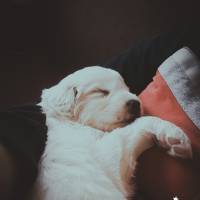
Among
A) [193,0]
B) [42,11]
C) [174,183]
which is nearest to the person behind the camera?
[174,183]

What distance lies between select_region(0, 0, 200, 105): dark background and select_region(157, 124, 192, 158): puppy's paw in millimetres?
473

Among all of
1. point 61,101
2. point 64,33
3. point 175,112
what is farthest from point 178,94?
point 64,33

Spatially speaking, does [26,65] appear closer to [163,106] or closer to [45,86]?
[45,86]

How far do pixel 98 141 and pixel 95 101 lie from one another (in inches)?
4.7

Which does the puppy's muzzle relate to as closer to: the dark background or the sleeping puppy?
the sleeping puppy

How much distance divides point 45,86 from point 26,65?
0.13 m

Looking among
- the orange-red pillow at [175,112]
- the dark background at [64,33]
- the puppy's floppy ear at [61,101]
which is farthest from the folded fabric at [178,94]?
the dark background at [64,33]

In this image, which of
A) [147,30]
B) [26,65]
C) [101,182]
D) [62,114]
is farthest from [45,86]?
[101,182]

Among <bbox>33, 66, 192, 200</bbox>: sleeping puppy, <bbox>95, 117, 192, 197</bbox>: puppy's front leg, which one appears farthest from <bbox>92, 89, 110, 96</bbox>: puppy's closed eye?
<bbox>95, 117, 192, 197</bbox>: puppy's front leg

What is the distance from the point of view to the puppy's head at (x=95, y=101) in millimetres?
1082

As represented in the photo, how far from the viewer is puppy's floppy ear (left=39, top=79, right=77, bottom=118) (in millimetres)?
1146

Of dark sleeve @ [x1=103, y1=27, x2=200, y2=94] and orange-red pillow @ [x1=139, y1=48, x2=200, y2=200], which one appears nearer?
orange-red pillow @ [x1=139, y1=48, x2=200, y2=200]

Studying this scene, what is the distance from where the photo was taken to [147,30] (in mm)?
1405

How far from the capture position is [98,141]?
105 centimetres
